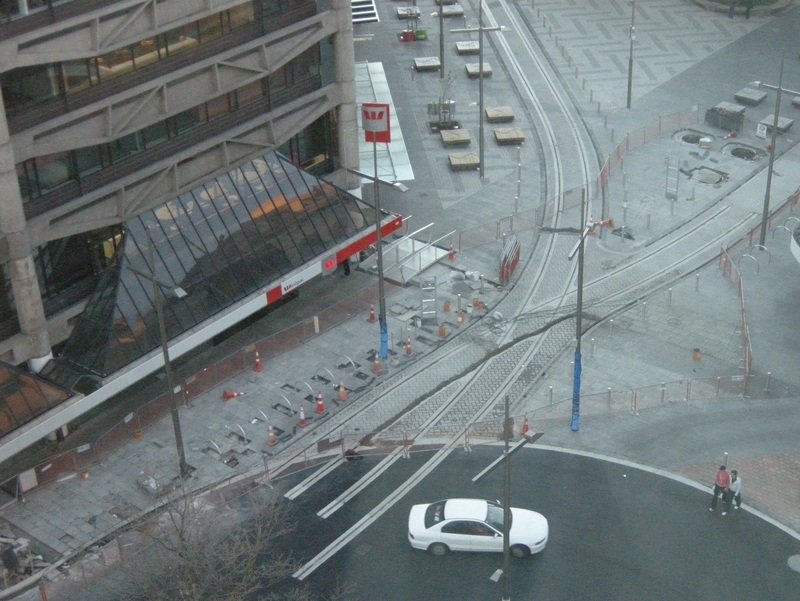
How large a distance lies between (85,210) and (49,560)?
1329 cm

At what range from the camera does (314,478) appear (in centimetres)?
4450

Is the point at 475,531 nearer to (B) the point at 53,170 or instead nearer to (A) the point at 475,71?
(B) the point at 53,170

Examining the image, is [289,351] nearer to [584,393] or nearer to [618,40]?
[584,393]

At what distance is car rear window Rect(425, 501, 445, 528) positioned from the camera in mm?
40094

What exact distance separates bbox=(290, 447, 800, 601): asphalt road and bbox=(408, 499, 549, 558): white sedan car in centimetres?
46

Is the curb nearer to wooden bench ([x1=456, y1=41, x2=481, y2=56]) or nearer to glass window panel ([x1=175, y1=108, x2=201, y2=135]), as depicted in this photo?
wooden bench ([x1=456, y1=41, x2=481, y2=56])

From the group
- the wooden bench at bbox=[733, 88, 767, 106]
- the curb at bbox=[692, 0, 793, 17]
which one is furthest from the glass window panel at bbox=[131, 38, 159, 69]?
the curb at bbox=[692, 0, 793, 17]

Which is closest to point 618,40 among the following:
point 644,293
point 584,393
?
point 644,293

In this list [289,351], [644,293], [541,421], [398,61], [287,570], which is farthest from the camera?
[398,61]

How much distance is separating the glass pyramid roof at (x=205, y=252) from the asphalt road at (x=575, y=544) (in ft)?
31.8

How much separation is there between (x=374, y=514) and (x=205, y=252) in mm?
14356

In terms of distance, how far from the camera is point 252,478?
4447 centimetres

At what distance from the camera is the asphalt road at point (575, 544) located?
127ft

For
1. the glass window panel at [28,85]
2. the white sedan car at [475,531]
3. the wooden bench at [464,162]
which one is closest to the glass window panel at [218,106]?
the glass window panel at [28,85]
